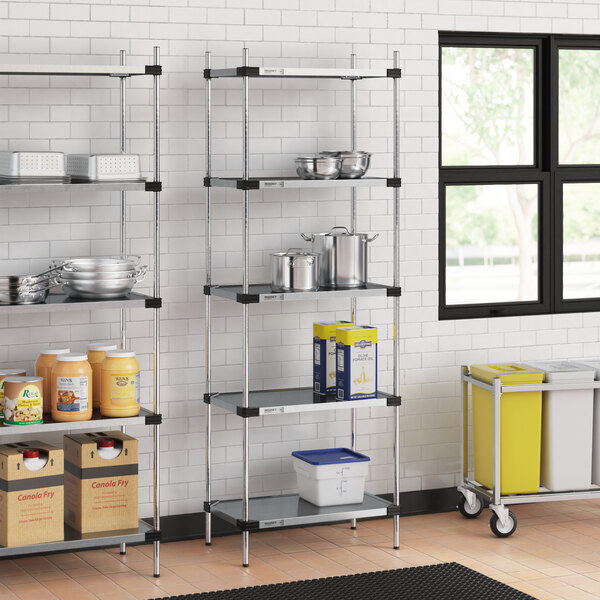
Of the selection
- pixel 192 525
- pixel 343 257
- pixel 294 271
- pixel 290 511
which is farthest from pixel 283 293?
pixel 192 525

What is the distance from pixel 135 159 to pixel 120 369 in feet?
2.79

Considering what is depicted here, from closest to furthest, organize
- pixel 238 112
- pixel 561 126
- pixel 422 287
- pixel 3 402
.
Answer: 1. pixel 3 402
2. pixel 238 112
3. pixel 422 287
4. pixel 561 126

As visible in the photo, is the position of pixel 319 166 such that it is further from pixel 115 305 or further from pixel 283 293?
pixel 115 305

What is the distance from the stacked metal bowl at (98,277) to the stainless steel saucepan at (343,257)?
874mm

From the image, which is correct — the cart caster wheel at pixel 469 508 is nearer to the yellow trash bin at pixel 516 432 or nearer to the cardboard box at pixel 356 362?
the yellow trash bin at pixel 516 432

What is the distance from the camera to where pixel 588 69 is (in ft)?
20.4

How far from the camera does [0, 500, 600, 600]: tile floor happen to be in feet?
15.5

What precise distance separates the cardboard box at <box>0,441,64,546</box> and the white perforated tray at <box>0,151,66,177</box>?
1.10m

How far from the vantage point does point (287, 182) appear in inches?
197

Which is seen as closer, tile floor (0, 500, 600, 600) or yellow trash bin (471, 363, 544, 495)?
tile floor (0, 500, 600, 600)

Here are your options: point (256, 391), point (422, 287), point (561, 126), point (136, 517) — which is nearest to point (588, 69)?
point (561, 126)

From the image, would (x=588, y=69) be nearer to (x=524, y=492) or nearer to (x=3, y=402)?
(x=524, y=492)

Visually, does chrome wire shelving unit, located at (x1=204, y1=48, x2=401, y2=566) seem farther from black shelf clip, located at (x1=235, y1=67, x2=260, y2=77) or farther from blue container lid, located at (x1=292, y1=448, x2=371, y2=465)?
blue container lid, located at (x1=292, y1=448, x2=371, y2=465)

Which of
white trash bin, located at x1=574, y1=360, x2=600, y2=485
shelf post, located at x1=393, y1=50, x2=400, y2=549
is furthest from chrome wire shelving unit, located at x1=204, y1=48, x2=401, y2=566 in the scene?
white trash bin, located at x1=574, y1=360, x2=600, y2=485
